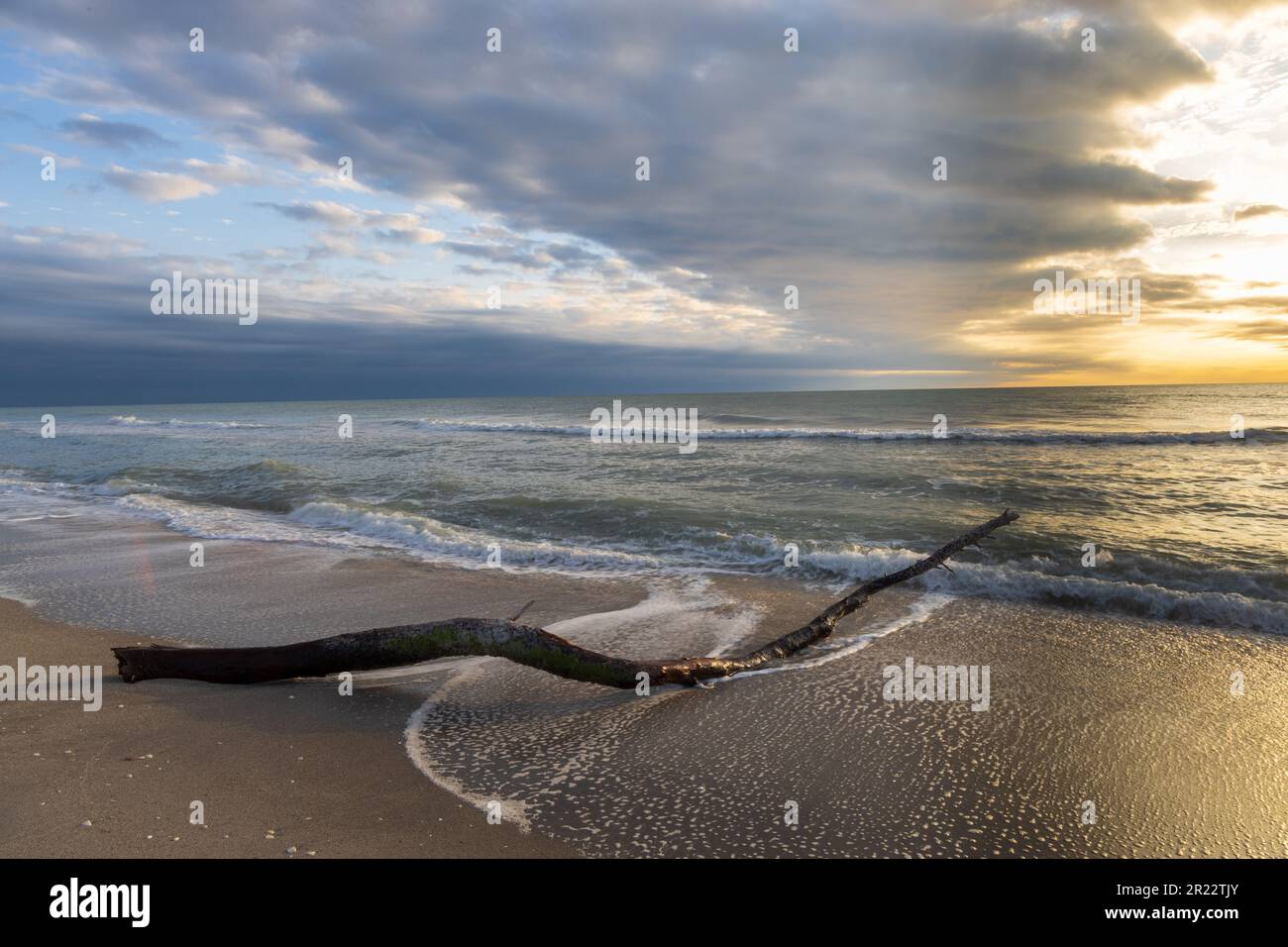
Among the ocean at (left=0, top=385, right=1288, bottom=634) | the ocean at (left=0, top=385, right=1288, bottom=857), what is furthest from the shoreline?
the ocean at (left=0, top=385, right=1288, bottom=634)

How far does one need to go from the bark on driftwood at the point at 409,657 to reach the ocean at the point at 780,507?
427 centimetres

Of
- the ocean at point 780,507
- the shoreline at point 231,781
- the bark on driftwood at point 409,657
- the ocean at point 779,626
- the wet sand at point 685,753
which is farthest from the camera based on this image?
the ocean at point 780,507

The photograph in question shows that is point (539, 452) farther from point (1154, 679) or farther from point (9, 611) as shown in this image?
point (1154, 679)

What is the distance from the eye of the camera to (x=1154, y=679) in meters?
5.48

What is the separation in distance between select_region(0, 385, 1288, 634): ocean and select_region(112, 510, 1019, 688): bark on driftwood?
427 cm

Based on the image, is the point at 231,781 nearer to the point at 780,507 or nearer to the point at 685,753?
the point at 685,753

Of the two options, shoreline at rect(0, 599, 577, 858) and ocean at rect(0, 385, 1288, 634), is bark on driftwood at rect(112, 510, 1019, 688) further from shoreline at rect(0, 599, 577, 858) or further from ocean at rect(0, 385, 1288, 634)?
ocean at rect(0, 385, 1288, 634)

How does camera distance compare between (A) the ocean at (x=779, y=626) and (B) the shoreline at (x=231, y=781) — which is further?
(A) the ocean at (x=779, y=626)

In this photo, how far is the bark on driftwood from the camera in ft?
16.1

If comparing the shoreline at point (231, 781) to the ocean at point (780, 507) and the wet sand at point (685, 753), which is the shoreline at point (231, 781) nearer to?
the wet sand at point (685, 753)

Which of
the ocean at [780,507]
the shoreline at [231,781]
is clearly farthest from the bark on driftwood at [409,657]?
the ocean at [780,507]

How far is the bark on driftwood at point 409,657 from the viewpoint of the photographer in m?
4.90

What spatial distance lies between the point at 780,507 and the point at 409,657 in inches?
398
